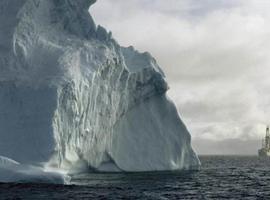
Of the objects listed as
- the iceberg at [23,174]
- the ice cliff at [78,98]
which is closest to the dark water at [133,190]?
the iceberg at [23,174]

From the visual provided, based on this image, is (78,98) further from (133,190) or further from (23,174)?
(133,190)

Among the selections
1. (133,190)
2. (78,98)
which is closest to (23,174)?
(133,190)

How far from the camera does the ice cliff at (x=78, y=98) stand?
2947 centimetres

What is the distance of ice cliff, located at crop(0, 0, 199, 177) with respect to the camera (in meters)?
29.5

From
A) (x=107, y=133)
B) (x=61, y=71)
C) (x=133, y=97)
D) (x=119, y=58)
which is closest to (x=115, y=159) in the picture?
(x=107, y=133)

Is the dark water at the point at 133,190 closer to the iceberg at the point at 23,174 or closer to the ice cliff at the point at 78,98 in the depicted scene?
the iceberg at the point at 23,174

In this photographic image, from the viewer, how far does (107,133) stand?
37531 millimetres

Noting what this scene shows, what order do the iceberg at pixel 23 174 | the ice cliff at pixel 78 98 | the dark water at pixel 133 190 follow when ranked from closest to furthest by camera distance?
1. the dark water at pixel 133 190
2. the iceberg at pixel 23 174
3. the ice cliff at pixel 78 98

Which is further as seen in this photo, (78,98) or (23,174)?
(78,98)

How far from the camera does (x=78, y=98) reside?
1244 inches

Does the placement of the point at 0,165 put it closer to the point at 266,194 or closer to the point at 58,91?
the point at 58,91

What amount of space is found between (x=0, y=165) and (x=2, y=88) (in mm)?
6231

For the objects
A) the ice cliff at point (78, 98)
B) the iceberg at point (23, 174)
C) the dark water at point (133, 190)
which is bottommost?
the dark water at point (133, 190)

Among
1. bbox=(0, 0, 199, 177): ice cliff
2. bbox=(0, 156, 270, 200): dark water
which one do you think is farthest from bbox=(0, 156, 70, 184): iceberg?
bbox=(0, 0, 199, 177): ice cliff
